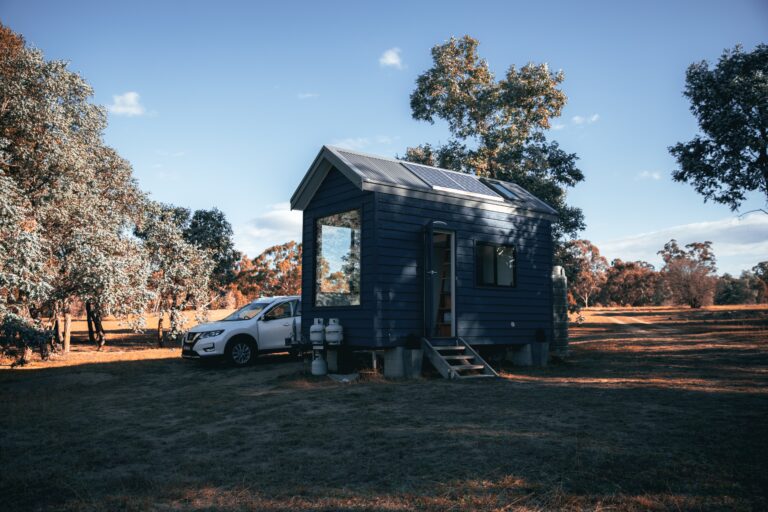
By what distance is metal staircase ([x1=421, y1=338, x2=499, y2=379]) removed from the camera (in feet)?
35.0

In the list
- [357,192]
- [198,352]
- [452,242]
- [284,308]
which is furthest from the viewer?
[284,308]

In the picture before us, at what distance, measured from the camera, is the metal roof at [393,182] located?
10906 millimetres

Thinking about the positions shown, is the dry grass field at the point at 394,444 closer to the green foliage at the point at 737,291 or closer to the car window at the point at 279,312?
the car window at the point at 279,312

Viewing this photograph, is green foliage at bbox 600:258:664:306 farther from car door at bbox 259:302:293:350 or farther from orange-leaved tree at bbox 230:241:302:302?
car door at bbox 259:302:293:350

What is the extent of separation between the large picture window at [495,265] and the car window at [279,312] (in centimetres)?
542

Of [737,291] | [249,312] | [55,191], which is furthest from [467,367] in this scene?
[737,291]

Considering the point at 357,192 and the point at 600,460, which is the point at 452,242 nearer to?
the point at 357,192

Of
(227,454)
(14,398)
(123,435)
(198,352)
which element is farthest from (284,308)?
(227,454)

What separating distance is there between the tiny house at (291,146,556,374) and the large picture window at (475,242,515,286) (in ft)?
0.08

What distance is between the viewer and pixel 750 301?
7219 cm

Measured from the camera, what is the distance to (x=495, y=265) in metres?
13.0

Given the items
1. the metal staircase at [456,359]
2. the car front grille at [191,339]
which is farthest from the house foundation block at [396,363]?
the car front grille at [191,339]

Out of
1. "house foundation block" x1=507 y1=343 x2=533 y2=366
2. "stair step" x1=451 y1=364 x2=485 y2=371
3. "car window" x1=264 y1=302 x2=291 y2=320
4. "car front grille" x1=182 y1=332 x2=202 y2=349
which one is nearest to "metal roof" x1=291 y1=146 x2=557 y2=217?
"car window" x1=264 y1=302 x2=291 y2=320

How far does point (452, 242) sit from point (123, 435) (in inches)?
299
